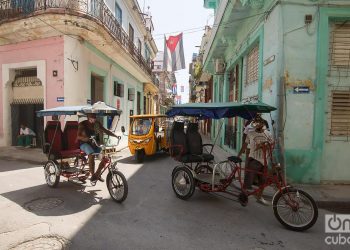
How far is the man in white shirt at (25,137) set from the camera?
39.4 ft

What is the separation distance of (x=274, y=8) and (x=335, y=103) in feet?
9.52

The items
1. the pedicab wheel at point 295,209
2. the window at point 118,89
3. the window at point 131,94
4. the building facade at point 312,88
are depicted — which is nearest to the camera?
→ the pedicab wheel at point 295,209

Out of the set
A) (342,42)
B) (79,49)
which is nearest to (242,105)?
(342,42)

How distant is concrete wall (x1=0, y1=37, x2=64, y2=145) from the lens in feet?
34.9

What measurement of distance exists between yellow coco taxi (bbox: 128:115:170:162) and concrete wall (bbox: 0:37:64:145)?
10.7 ft

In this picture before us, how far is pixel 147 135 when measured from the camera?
408 inches

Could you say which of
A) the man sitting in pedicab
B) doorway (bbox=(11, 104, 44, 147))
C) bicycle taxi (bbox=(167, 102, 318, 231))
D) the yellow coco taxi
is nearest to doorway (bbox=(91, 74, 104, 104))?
doorway (bbox=(11, 104, 44, 147))

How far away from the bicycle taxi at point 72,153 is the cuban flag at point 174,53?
8.44 m

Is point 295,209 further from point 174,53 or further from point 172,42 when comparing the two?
point 172,42

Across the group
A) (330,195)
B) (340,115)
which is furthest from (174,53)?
(330,195)

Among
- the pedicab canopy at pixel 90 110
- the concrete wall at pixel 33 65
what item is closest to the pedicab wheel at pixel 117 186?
the pedicab canopy at pixel 90 110

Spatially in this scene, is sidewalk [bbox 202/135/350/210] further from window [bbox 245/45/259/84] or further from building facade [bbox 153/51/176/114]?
building facade [bbox 153/51/176/114]

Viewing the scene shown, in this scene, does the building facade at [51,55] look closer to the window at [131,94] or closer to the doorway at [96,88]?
the doorway at [96,88]

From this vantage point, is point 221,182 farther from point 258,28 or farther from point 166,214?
point 258,28
